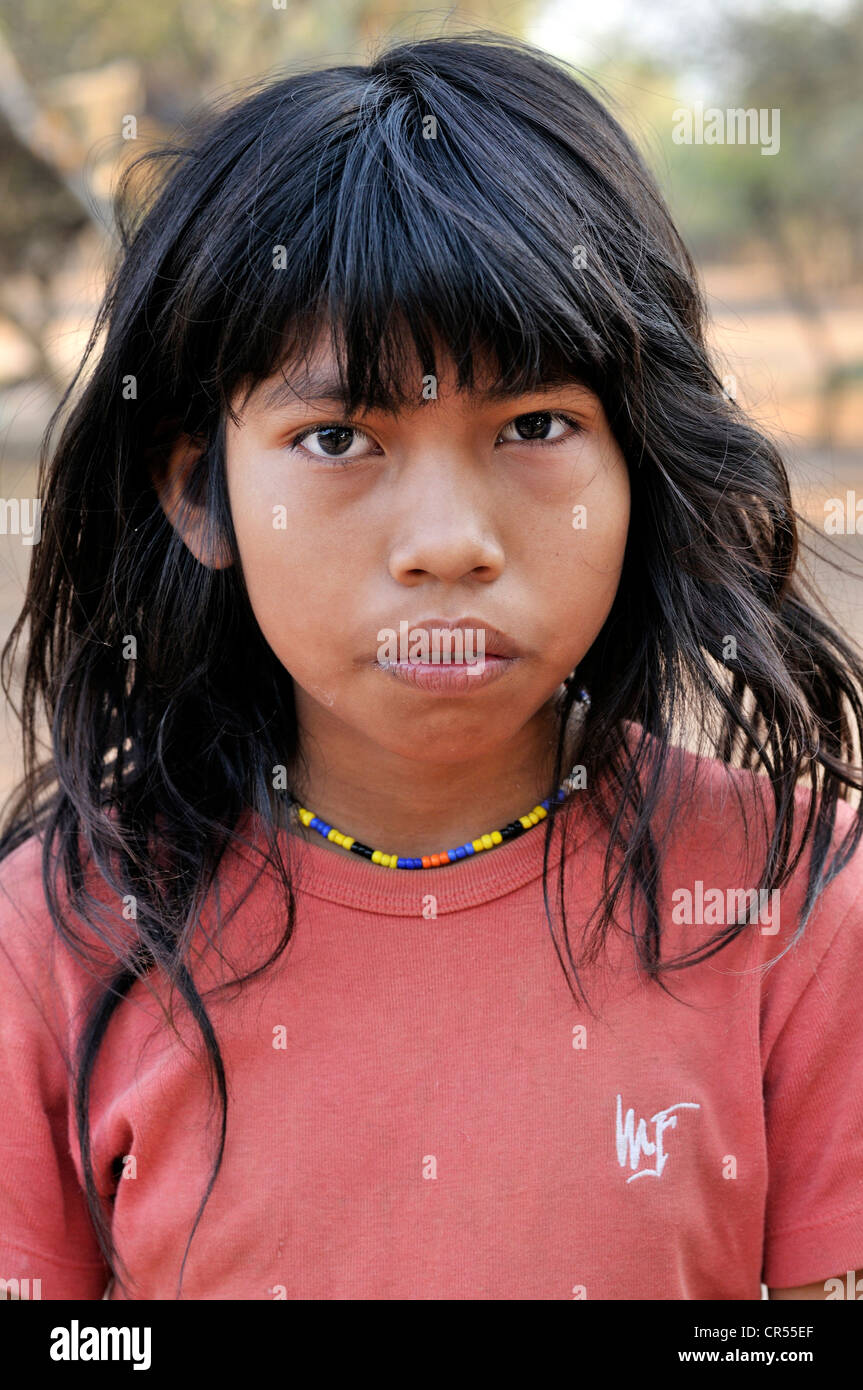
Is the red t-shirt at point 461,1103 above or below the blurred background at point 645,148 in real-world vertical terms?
below

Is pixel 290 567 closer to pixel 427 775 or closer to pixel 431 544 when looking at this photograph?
pixel 431 544

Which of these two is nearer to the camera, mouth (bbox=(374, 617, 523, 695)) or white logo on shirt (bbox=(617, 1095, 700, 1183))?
mouth (bbox=(374, 617, 523, 695))

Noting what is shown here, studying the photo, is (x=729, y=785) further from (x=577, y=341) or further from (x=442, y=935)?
(x=577, y=341)

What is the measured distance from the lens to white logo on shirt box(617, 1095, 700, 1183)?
4.14ft

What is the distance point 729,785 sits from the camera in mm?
1424

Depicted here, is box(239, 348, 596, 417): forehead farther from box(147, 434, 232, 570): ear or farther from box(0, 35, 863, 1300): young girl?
box(147, 434, 232, 570): ear

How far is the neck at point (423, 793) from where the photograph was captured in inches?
54.7

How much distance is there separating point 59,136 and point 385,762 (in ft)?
22.5

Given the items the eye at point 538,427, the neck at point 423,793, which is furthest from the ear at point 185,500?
the eye at point 538,427

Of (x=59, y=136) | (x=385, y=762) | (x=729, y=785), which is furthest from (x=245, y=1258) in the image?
(x=59, y=136)

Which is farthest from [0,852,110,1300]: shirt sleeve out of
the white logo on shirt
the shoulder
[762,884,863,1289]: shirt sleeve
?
[762,884,863,1289]: shirt sleeve

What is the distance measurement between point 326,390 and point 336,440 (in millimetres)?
42

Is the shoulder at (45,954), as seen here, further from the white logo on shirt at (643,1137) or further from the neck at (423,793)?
the white logo on shirt at (643,1137)

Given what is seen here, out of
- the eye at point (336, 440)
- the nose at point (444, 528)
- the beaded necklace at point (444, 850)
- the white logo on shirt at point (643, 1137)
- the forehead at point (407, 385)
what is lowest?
the white logo on shirt at point (643, 1137)
